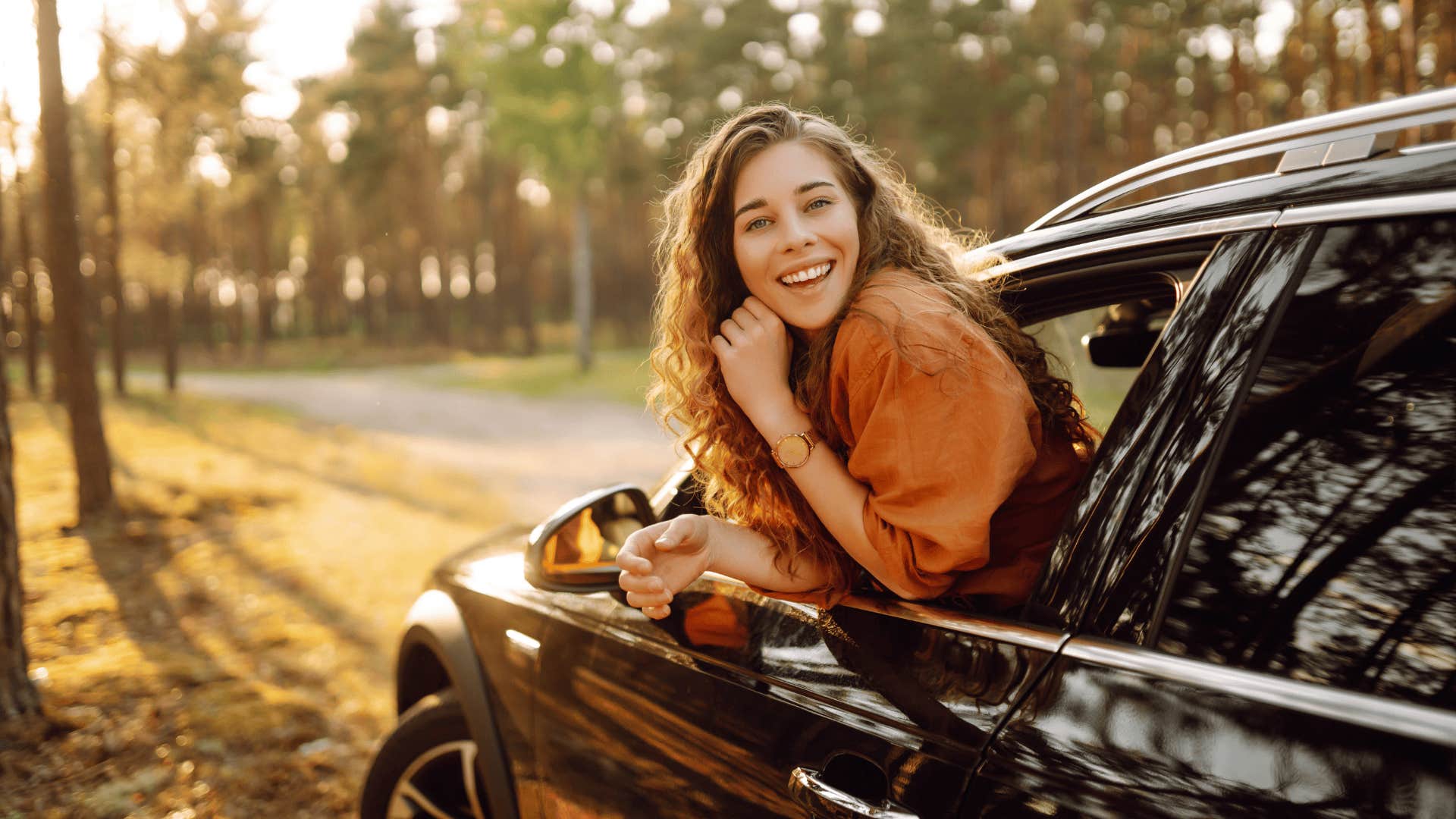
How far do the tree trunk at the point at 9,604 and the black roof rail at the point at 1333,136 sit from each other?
4.58m

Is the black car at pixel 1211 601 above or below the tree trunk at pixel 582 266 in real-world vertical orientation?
below

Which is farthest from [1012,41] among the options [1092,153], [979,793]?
[979,793]

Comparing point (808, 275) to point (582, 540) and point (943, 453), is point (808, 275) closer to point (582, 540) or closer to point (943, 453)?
point (943, 453)

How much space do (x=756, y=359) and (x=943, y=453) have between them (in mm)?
495

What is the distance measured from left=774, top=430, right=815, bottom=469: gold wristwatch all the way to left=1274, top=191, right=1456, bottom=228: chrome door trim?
0.79 metres

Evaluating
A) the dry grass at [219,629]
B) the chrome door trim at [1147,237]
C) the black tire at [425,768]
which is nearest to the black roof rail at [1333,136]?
the chrome door trim at [1147,237]

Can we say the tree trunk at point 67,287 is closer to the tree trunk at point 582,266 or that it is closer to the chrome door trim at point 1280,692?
the chrome door trim at point 1280,692

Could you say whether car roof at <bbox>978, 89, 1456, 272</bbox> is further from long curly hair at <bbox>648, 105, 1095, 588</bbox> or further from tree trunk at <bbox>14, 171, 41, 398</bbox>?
tree trunk at <bbox>14, 171, 41, 398</bbox>

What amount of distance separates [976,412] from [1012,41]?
1284 inches

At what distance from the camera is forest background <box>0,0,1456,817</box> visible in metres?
5.03

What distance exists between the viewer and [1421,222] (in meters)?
1.24

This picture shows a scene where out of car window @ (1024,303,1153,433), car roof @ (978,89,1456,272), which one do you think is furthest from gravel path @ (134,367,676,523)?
car roof @ (978,89,1456,272)

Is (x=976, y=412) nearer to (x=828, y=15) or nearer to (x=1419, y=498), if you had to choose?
(x=1419, y=498)

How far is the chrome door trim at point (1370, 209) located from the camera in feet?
4.00
